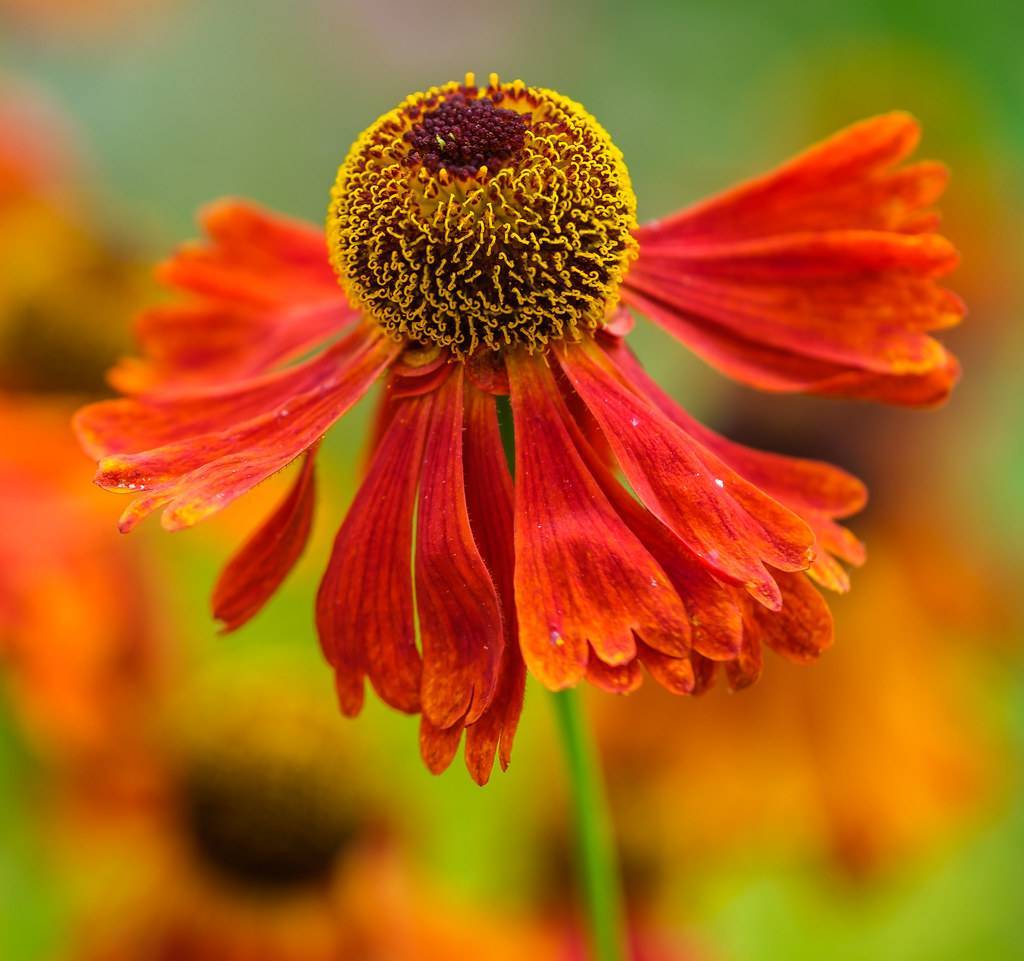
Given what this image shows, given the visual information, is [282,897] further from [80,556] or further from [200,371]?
[200,371]

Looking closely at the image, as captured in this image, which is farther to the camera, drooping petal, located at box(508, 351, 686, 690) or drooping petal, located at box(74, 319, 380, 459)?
drooping petal, located at box(74, 319, 380, 459)

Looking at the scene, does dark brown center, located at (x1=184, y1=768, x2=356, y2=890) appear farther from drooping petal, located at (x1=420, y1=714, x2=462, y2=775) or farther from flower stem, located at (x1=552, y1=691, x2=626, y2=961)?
drooping petal, located at (x1=420, y1=714, x2=462, y2=775)

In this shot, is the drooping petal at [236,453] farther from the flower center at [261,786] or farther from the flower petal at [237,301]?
the flower center at [261,786]

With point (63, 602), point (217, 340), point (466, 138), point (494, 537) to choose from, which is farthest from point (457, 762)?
point (466, 138)

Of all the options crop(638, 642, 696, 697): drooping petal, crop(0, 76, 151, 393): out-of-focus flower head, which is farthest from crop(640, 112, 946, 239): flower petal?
crop(0, 76, 151, 393): out-of-focus flower head

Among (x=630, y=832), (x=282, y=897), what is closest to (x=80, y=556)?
(x=282, y=897)

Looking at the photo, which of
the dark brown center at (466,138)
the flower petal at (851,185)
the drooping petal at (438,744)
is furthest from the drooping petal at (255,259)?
the drooping petal at (438,744)
